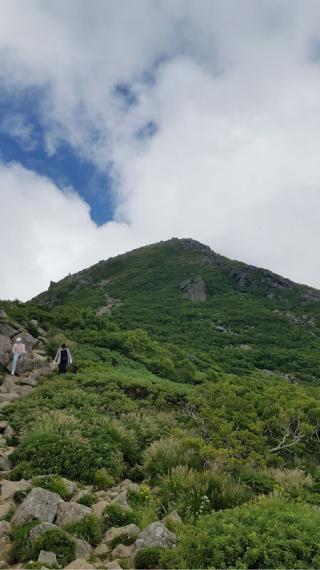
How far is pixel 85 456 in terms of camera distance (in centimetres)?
1149

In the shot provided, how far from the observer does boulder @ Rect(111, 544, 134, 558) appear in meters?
8.01

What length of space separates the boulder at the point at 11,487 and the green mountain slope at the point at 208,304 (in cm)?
2628

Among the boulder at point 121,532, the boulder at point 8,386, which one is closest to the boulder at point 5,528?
the boulder at point 121,532

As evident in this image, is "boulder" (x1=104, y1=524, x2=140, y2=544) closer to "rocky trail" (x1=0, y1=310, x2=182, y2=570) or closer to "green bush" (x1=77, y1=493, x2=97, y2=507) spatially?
"rocky trail" (x1=0, y1=310, x2=182, y2=570)

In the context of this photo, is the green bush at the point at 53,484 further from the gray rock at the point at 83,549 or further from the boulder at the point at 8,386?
the boulder at the point at 8,386

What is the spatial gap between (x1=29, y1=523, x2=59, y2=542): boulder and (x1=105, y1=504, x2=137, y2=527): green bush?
4.09 ft

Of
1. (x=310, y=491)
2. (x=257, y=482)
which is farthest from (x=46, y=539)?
(x=310, y=491)

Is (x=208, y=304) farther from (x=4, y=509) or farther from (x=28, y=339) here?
(x=4, y=509)

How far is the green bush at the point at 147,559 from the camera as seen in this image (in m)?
7.49

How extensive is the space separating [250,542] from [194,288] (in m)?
69.9

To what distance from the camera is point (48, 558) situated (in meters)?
7.46

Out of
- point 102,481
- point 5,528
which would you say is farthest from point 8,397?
point 5,528

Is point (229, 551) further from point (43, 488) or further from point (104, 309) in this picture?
point (104, 309)

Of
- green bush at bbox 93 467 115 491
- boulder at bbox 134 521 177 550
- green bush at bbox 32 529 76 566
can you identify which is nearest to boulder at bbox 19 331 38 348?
green bush at bbox 93 467 115 491
